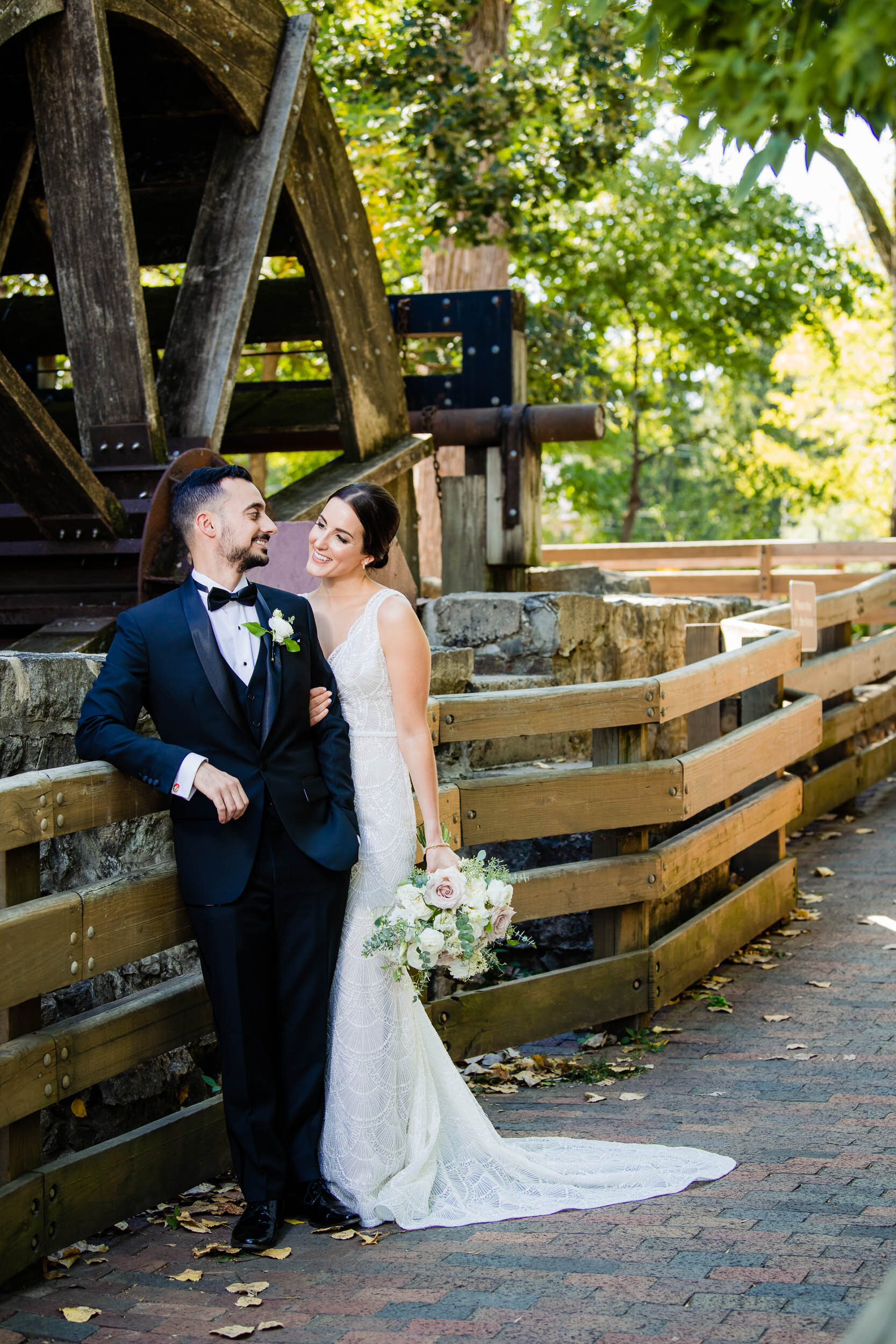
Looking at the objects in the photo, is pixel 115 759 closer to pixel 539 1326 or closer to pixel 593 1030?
pixel 539 1326

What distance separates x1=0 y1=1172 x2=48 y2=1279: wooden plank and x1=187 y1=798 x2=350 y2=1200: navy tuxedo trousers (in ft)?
1.66

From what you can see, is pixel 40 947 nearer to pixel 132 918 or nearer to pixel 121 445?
pixel 132 918

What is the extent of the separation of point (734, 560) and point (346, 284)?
292 inches

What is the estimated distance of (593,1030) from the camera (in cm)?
503

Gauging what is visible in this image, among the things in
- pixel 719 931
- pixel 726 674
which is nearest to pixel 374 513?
pixel 726 674

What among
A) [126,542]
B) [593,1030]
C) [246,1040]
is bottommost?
[593,1030]

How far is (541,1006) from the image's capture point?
465cm

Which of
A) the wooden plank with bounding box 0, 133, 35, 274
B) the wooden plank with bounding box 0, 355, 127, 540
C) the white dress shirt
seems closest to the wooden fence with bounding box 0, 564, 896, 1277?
the white dress shirt

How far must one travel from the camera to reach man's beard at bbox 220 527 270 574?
3432mm

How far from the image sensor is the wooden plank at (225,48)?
6148 millimetres

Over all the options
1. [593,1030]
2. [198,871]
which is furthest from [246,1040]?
[593,1030]

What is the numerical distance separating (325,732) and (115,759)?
617 mm

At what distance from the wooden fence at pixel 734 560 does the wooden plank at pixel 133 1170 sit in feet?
30.5

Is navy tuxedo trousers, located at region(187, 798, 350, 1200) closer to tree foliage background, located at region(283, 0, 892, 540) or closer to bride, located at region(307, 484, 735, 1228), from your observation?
bride, located at region(307, 484, 735, 1228)
